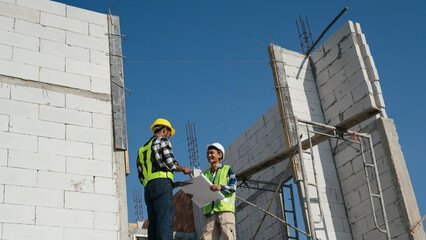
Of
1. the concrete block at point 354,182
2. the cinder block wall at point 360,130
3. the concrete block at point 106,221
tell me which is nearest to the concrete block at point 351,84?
the cinder block wall at point 360,130

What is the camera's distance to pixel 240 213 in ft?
42.7

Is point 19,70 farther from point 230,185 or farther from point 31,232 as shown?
point 230,185

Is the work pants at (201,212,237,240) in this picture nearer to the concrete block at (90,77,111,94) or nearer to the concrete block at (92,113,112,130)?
the concrete block at (92,113,112,130)

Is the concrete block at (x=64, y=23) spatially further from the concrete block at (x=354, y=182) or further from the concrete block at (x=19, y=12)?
the concrete block at (x=354, y=182)

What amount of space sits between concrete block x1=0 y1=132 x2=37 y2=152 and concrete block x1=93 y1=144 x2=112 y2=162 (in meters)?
0.86

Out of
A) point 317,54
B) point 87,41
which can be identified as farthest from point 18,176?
point 317,54

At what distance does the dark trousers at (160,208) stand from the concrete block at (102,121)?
197 cm

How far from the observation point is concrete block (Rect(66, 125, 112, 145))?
7992 millimetres

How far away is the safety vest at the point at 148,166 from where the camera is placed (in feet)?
21.7

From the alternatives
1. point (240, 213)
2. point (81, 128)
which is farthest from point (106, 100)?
point (240, 213)

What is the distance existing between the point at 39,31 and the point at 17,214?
2993 mm

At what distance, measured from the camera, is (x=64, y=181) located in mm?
7590

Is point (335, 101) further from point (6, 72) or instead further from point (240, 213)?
point (6, 72)

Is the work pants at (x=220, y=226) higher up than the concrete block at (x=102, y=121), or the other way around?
the concrete block at (x=102, y=121)
